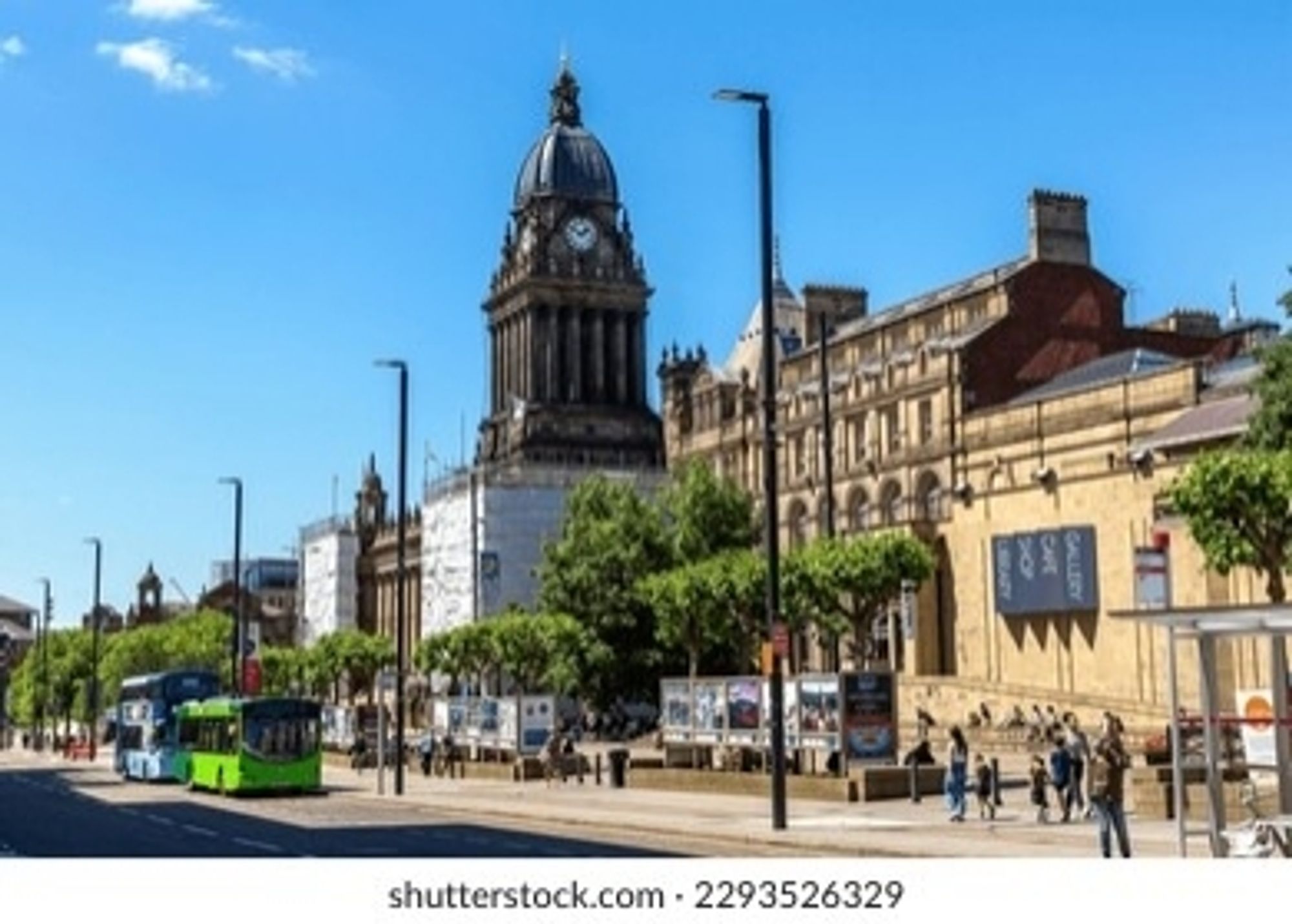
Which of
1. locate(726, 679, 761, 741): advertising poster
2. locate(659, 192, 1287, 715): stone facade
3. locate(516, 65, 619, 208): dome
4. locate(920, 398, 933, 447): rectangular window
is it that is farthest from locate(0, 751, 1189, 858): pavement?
locate(516, 65, 619, 208): dome

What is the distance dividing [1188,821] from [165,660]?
110m

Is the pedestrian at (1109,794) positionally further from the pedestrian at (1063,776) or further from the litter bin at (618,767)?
the litter bin at (618,767)

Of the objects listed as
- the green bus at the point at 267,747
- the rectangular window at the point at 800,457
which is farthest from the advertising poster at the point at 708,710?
the rectangular window at the point at 800,457

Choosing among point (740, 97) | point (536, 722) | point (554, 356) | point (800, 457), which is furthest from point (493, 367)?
point (740, 97)

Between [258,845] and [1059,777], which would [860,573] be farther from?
[258,845]

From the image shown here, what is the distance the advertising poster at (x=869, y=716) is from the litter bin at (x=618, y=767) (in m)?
9.73

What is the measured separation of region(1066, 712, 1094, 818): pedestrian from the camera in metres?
33.6

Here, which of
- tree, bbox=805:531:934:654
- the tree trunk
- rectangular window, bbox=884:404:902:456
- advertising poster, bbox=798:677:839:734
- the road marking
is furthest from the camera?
rectangular window, bbox=884:404:902:456

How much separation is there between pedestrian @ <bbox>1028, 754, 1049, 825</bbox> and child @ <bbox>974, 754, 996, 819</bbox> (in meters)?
0.84

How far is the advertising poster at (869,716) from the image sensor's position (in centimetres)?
4053

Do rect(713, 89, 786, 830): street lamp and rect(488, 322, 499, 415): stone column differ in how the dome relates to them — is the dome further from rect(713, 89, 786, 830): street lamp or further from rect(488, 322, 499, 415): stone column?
rect(713, 89, 786, 830): street lamp

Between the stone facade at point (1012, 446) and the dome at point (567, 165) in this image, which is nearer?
the stone facade at point (1012, 446)

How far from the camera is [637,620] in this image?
8262cm

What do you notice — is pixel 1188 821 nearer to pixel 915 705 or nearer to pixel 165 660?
pixel 915 705
